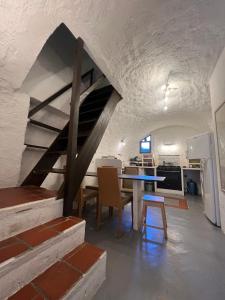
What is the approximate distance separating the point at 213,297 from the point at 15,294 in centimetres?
136

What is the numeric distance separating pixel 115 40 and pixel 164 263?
8.86ft

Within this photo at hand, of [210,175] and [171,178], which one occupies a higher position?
[210,175]

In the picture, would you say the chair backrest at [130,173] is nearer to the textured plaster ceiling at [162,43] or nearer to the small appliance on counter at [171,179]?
the textured plaster ceiling at [162,43]

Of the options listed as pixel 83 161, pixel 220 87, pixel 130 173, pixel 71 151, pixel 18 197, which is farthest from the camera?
pixel 130 173

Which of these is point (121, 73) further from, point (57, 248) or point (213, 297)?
point (213, 297)

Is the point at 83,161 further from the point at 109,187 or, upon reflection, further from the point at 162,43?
the point at 162,43

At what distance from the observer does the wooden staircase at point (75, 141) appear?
1263 millimetres

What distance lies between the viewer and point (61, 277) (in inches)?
30.9

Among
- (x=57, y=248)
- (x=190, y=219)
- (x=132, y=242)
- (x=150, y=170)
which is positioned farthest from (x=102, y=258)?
(x=150, y=170)

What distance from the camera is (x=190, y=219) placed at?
2.52m

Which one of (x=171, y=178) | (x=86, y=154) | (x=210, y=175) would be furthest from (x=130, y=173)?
(x=171, y=178)

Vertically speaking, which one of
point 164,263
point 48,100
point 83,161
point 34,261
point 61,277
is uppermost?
point 48,100

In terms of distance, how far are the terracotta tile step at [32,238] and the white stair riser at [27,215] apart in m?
0.04

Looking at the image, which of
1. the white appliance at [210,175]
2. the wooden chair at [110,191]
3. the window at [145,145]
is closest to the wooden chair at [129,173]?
the wooden chair at [110,191]
